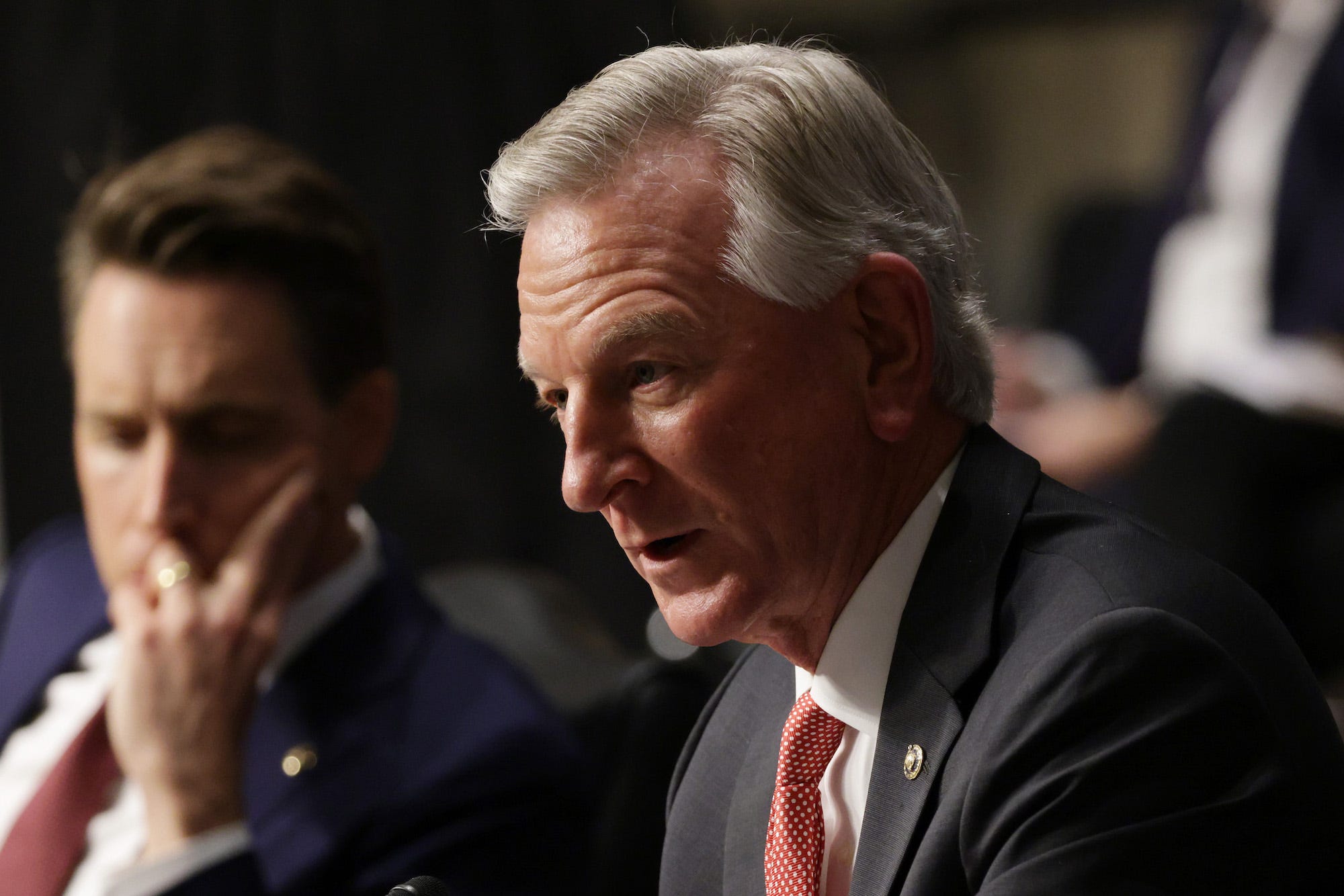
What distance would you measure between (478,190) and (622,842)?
7.17 ft

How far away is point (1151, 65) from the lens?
17.7 feet

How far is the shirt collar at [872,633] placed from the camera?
1.10m

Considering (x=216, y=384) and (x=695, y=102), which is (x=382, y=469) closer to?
(x=216, y=384)

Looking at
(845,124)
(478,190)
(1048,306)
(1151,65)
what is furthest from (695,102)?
(1151,65)

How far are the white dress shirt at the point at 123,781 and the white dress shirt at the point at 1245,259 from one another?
5.78 ft

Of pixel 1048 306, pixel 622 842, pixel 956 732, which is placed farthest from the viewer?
pixel 1048 306

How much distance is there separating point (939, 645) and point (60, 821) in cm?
122

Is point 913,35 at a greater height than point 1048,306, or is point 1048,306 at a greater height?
point 913,35

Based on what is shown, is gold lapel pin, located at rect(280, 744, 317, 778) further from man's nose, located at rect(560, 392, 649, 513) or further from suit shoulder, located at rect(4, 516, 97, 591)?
man's nose, located at rect(560, 392, 649, 513)

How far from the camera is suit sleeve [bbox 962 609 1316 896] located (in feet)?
2.87

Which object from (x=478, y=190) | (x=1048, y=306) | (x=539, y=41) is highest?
(x=539, y=41)

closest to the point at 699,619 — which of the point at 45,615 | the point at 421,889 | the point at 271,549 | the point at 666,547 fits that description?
the point at 666,547

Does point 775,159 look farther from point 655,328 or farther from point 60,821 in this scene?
point 60,821

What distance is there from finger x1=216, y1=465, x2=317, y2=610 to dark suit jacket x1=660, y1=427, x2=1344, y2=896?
855mm
